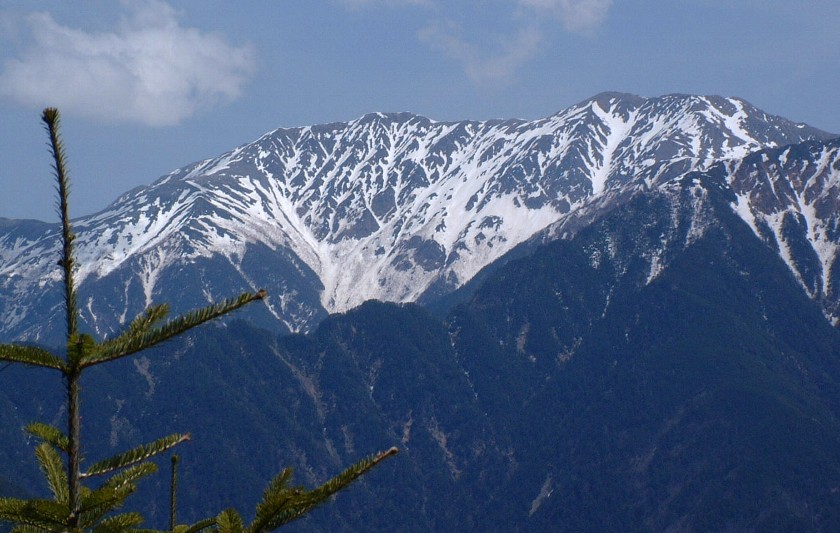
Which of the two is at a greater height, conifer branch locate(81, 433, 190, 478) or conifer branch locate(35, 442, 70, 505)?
conifer branch locate(35, 442, 70, 505)

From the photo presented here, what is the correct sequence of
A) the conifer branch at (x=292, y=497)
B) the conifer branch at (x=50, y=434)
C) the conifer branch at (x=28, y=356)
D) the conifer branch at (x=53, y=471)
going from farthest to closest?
the conifer branch at (x=53, y=471)
the conifer branch at (x=50, y=434)
the conifer branch at (x=292, y=497)
the conifer branch at (x=28, y=356)

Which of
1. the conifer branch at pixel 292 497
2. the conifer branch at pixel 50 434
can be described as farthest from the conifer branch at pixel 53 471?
the conifer branch at pixel 292 497

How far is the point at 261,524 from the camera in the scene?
44.3 ft

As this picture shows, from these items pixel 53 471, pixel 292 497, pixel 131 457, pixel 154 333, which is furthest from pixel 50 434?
pixel 292 497

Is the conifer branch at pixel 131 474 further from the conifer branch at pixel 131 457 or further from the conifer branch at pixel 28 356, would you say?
the conifer branch at pixel 28 356

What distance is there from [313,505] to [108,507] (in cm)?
233

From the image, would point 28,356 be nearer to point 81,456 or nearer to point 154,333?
point 154,333

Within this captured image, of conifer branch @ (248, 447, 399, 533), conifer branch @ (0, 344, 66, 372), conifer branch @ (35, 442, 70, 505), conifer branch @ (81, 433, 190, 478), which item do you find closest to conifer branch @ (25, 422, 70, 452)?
conifer branch @ (35, 442, 70, 505)

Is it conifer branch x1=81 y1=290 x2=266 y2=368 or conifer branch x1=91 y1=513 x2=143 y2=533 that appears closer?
conifer branch x1=81 y1=290 x2=266 y2=368

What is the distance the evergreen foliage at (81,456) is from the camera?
12875mm

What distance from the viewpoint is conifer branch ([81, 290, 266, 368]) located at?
12805mm

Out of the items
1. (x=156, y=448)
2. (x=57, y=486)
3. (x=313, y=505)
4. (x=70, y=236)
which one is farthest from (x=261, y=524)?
(x=70, y=236)

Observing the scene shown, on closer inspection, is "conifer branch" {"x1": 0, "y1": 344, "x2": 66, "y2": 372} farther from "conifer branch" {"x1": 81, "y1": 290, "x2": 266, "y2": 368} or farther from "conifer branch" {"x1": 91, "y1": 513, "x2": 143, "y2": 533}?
"conifer branch" {"x1": 91, "y1": 513, "x2": 143, "y2": 533}

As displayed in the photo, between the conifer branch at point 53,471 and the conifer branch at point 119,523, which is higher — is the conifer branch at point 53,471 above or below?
above
